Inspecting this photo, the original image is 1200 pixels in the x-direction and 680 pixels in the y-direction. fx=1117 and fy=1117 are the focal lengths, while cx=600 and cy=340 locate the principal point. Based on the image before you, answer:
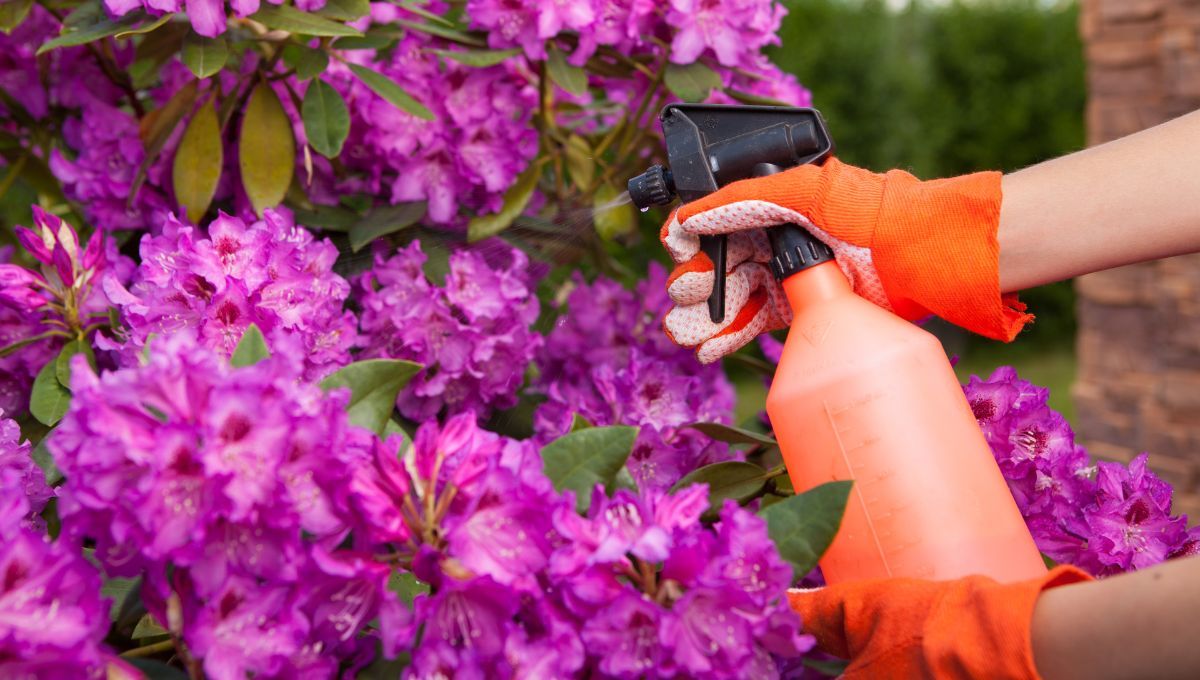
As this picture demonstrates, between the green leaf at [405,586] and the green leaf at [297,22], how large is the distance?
1.73ft

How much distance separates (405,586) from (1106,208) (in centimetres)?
64

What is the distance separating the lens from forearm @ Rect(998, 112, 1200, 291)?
0.92 metres

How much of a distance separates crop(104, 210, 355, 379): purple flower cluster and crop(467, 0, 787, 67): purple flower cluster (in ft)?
1.23

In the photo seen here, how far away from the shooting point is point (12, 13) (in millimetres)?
1072

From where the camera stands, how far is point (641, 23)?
1.23 meters

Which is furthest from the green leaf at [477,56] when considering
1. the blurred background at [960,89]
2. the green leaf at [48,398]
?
the blurred background at [960,89]

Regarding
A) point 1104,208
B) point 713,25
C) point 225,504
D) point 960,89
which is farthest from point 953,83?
point 225,504

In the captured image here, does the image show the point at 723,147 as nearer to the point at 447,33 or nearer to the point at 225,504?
the point at 447,33

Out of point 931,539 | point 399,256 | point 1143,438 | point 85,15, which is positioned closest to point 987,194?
point 931,539

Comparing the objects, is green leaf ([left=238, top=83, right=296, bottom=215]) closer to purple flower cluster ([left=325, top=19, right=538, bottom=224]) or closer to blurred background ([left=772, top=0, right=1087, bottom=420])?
purple flower cluster ([left=325, top=19, right=538, bottom=224])

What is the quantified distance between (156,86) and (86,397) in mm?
849

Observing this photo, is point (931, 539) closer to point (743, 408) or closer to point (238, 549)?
point (238, 549)

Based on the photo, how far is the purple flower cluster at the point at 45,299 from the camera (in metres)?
0.96

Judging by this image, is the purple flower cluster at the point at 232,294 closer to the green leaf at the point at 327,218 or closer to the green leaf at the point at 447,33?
the green leaf at the point at 327,218
